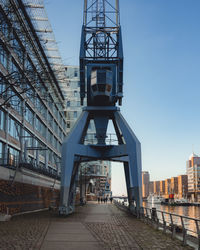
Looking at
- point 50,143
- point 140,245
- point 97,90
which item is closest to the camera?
point 140,245

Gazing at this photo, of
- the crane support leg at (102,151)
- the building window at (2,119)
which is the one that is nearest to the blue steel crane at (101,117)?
the crane support leg at (102,151)

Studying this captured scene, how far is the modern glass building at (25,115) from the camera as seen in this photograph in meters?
13.4

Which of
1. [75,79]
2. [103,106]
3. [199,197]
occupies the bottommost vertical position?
[199,197]

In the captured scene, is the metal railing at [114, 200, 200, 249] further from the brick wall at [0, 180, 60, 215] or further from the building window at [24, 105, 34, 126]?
the building window at [24, 105, 34, 126]

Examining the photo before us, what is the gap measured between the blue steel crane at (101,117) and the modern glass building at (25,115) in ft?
9.26

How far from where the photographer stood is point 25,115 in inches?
1529

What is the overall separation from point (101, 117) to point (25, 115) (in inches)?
565

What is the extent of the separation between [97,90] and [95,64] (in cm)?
256

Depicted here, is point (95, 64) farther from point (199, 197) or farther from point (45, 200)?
point (199, 197)

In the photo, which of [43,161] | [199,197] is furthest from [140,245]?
[199,197]

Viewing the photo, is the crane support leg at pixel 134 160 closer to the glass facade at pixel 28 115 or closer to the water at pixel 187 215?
the water at pixel 187 215

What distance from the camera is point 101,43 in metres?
28.5

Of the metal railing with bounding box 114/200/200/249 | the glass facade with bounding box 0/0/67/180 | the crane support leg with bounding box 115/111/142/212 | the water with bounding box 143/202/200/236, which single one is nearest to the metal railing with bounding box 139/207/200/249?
the metal railing with bounding box 114/200/200/249

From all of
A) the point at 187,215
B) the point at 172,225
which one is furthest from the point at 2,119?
the point at 187,215
